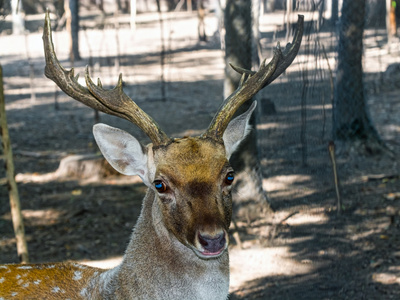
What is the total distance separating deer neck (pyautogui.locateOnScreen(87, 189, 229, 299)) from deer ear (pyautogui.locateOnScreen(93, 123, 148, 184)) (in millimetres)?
293

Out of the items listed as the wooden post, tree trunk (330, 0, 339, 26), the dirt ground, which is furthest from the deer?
tree trunk (330, 0, 339, 26)

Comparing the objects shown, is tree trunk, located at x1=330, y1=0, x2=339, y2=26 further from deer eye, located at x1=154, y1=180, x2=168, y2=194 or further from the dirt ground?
deer eye, located at x1=154, y1=180, x2=168, y2=194

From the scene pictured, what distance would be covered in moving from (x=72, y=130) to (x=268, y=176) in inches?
232

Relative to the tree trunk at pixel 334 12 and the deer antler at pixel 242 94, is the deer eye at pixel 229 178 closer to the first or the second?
the deer antler at pixel 242 94

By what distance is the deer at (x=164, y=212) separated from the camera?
3.29m

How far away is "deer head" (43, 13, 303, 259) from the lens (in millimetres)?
3209

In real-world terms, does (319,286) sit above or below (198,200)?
below

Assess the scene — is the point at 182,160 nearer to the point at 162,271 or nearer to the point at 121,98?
the point at 121,98

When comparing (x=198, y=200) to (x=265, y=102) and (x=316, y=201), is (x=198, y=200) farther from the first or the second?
(x=265, y=102)

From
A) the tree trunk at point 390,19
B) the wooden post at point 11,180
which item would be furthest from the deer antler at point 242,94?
the tree trunk at point 390,19

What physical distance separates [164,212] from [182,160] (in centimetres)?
34

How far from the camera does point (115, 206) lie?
8195 mm

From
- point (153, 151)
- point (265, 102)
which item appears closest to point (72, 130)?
point (265, 102)

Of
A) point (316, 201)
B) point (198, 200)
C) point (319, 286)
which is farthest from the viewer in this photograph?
point (316, 201)
